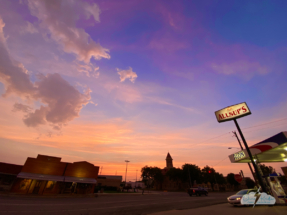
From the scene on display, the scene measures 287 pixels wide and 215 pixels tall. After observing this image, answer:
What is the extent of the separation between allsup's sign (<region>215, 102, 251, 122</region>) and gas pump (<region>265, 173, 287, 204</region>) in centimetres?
677

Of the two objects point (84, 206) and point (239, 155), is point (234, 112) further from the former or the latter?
point (84, 206)

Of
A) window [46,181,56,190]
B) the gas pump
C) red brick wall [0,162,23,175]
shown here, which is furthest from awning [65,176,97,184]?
the gas pump

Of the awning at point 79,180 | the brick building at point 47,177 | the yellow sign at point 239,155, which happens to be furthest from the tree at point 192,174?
the yellow sign at point 239,155

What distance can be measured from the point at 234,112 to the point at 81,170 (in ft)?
107

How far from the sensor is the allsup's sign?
16.5 m

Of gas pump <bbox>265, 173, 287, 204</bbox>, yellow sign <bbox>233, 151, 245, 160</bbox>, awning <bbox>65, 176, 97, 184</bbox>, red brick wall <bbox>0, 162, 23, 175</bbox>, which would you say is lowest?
gas pump <bbox>265, 173, 287, 204</bbox>

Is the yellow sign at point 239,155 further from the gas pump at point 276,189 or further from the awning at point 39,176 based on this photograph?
the awning at point 39,176

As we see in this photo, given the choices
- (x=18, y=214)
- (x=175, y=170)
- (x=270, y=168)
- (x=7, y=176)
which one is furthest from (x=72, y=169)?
(x=270, y=168)

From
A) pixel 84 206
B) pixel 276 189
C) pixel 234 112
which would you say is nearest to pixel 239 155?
pixel 276 189

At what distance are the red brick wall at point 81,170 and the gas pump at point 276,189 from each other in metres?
32.6

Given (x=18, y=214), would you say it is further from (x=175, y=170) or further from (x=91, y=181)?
(x=175, y=170)

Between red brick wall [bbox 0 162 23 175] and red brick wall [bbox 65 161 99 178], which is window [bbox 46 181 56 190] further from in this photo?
red brick wall [bbox 0 162 23 175]

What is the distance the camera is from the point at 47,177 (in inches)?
1022

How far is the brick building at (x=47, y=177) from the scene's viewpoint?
2505cm
